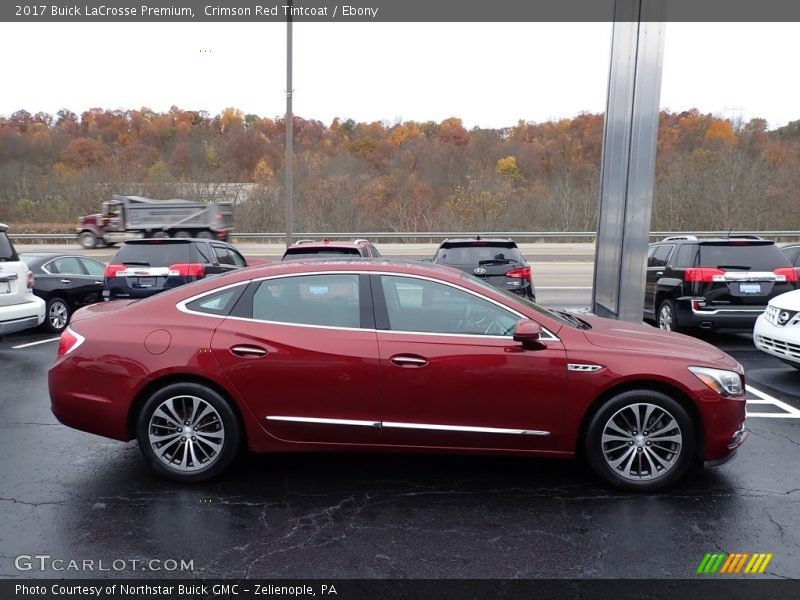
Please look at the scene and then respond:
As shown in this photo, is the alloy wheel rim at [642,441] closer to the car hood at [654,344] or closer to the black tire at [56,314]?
the car hood at [654,344]

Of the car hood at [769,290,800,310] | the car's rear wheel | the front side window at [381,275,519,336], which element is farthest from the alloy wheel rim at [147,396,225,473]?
the car's rear wheel

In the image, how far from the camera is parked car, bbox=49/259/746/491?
159 inches

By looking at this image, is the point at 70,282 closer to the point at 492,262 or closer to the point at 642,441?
the point at 492,262

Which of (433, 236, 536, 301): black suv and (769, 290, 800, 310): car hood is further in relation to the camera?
(433, 236, 536, 301): black suv

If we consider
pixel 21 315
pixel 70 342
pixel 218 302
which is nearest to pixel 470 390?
pixel 218 302

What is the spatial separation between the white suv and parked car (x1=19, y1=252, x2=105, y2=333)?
1480 mm

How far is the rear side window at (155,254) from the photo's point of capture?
32.6ft

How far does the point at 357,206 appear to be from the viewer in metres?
46.2

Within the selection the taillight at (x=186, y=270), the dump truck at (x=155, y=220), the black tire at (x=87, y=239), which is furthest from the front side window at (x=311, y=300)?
the black tire at (x=87, y=239)

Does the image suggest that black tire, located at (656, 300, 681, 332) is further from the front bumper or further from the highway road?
the highway road

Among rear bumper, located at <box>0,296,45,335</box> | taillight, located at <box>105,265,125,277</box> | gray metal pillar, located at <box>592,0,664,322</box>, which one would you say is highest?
gray metal pillar, located at <box>592,0,664,322</box>

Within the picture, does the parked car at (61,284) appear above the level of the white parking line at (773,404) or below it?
above

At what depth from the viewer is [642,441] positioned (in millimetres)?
4074

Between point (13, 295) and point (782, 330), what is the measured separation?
9718 millimetres
